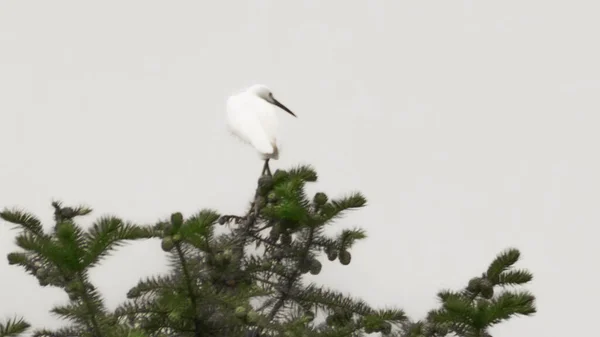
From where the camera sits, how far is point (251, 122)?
235cm

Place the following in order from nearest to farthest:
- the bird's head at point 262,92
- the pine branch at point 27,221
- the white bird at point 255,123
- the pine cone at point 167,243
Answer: the pine cone at point 167,243 < the pine branch at point 27,221 < the white bird at point 255,123 < the bird's head at point 262,92

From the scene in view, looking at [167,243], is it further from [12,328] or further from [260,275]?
[260,275]

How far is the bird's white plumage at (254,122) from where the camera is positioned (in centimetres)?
224

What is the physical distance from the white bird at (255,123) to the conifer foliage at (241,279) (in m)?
0.44

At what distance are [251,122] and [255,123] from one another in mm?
17

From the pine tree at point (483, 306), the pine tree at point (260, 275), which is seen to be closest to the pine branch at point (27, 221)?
the pine tree at point (260, 275)

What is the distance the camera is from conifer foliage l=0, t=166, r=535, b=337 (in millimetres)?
1177

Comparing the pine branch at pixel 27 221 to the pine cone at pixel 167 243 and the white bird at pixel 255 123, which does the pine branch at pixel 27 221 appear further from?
the white bird at pixel 255 123

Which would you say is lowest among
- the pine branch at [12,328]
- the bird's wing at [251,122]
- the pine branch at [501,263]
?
the pine branch at [12,328]

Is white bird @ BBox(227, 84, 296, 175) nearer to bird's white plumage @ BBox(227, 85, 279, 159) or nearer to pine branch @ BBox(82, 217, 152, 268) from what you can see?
bird's white plumage @ BBox(227, 85, 279, 159)

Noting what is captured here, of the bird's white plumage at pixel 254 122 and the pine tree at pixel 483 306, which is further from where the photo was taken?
the bird's white plumage at pixel 254 122

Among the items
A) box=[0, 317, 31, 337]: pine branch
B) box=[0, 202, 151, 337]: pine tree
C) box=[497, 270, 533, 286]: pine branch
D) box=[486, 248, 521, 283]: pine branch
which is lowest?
box=[0, 317, 31, 337]: pine branch

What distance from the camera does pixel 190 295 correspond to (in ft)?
4.32

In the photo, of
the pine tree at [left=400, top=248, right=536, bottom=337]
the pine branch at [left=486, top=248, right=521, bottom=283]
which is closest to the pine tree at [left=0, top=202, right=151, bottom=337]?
the pine tree at [left=400, top=248, right=536, bottom=337]
